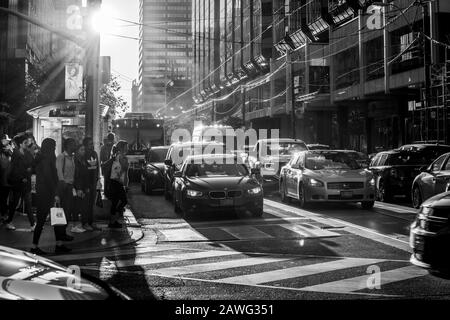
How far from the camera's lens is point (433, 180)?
14734mm

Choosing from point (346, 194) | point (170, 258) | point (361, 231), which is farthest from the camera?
point (346, 194)

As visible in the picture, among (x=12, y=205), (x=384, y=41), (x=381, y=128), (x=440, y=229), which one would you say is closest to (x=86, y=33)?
(x=12, y=205)

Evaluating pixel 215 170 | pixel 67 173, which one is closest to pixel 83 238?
pixel 67 173

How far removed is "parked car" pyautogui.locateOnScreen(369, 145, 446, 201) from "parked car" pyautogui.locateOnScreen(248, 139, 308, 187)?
18.4 ft

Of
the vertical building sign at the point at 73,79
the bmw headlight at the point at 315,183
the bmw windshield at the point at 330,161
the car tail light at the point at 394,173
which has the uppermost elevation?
the vertical building sign at the point at 73,79

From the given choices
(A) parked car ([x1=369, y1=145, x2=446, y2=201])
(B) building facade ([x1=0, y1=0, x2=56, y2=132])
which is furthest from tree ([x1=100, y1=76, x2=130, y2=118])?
(A) parked car ([x1=369, y1=145, x2=446, y2=201])

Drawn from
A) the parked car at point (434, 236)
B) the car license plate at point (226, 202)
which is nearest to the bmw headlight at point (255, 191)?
the car license plate at point (226, 202)

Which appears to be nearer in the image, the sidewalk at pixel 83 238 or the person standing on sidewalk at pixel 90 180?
the sidewalk at pixel 83 238

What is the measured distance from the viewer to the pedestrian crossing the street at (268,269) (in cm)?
716

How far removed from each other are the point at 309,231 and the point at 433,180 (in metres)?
4.49

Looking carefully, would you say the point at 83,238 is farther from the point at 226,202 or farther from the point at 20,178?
the point at 226,202

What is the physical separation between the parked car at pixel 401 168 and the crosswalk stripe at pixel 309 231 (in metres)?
6.72

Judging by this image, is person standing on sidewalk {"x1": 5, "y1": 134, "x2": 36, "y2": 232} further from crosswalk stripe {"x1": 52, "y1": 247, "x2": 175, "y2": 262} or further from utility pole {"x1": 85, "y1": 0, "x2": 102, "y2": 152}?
crosswalk stripe {"x1": 52, "y1": 247, "x2": 175, "y2": 262}

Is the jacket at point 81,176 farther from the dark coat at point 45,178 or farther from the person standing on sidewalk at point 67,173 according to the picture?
the dark coat at point 45,178
